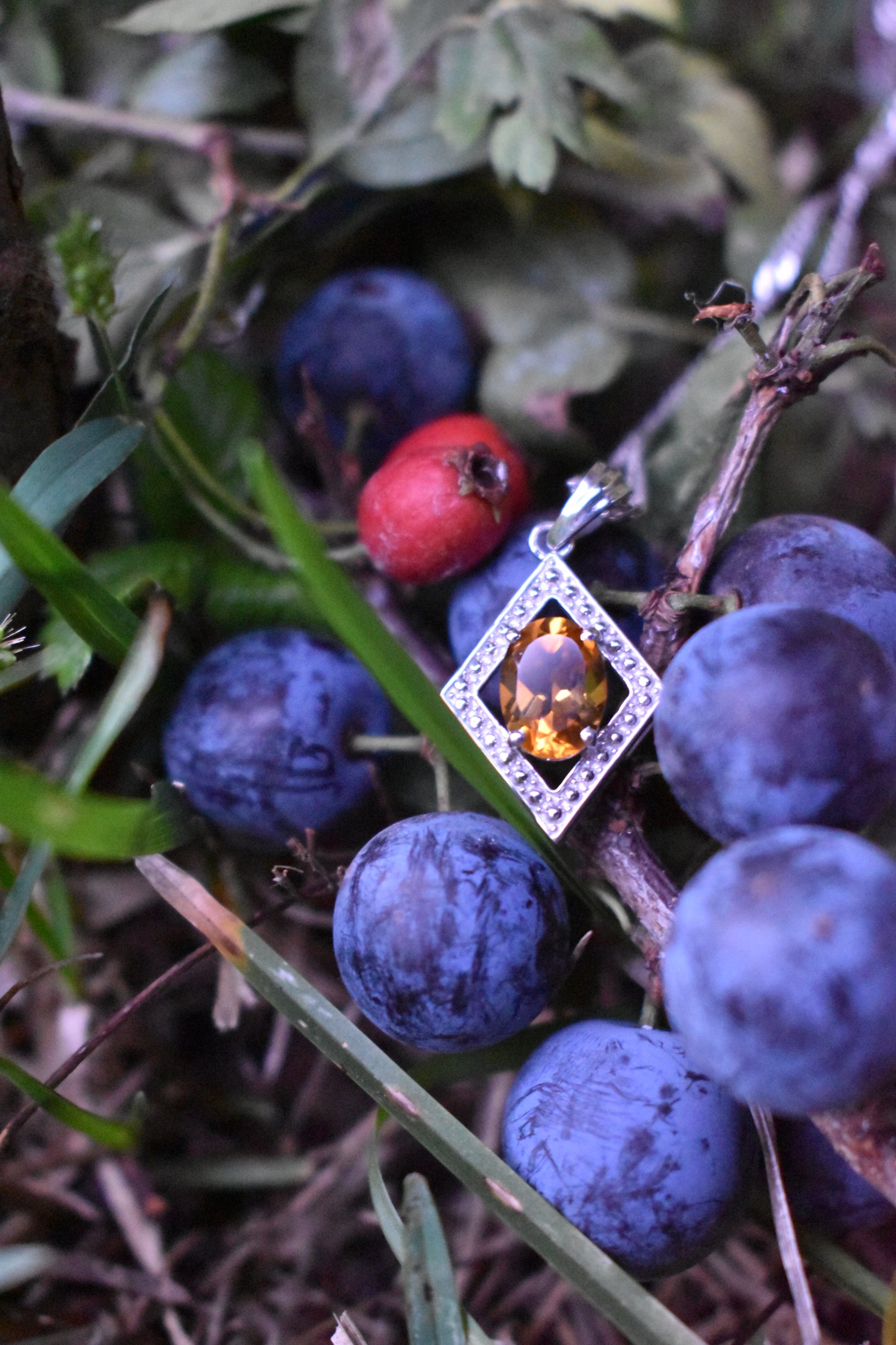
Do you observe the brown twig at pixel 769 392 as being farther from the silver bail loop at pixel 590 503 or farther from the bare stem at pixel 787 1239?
the bare stem at pixel 787 1239

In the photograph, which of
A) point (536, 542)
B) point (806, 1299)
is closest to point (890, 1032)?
point (806, 1299)

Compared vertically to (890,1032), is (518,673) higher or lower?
higher

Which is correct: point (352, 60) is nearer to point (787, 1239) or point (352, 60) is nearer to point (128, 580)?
point (128, 580)

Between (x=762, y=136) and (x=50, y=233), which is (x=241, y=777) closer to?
(x=50, y=233)

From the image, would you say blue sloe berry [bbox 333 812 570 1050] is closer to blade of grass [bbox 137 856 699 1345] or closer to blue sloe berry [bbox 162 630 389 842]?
blade of grass [bbox 137 856 699 1345]

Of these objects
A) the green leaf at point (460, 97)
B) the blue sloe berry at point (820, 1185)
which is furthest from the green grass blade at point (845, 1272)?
the green leaf at point (460, 97)

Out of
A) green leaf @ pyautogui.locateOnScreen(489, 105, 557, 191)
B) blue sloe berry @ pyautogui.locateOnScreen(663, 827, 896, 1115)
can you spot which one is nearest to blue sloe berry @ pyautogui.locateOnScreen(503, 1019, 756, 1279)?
blue sloe berry @ pyautogui.locateOnScreen(663, 827, 896, 1115)
